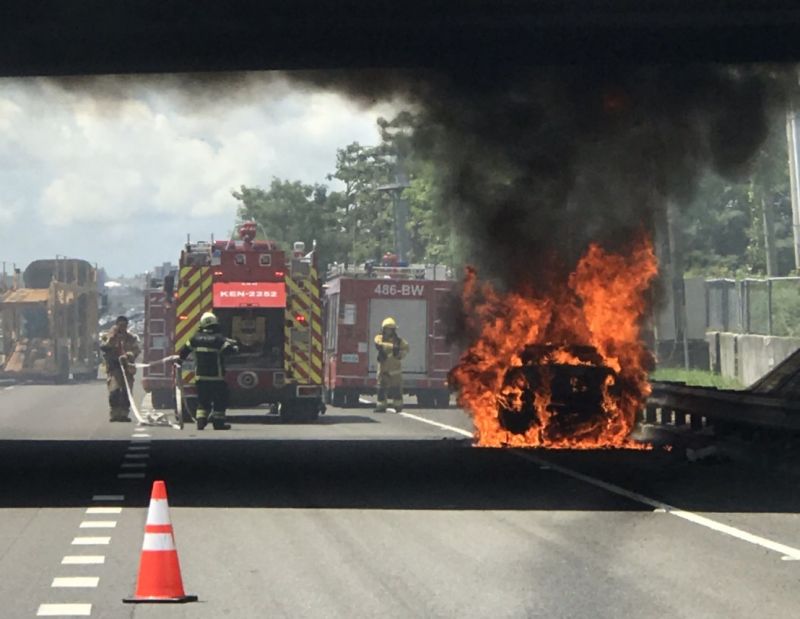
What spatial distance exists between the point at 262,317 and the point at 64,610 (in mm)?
20978

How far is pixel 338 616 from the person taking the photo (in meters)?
8.76

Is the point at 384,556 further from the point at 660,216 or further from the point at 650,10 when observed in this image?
the point at 660,216

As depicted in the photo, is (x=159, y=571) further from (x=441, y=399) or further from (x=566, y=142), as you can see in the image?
(x=441, y=399)

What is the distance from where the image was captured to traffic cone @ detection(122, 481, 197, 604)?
9.22 m

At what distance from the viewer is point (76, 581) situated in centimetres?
1002

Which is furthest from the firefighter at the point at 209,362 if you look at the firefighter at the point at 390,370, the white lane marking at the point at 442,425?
the firefighter at the point at 390,370

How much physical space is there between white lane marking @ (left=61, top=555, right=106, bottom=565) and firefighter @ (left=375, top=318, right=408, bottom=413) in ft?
73.2

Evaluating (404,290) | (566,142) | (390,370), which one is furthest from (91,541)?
(404,290)

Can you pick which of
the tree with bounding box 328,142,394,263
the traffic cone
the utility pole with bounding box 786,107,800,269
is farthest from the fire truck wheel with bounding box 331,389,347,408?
the tree with bounding box 328,142,394,263

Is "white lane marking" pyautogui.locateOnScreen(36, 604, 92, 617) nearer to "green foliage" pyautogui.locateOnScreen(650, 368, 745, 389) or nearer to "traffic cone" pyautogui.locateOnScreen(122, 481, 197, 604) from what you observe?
"traffic cone" pyautogui.locateOnScreen(122, 481, 197, 604)

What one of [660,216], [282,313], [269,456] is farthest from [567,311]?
[282,313]

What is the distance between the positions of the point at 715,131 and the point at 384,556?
12.5m

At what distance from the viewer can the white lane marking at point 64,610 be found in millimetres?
8820

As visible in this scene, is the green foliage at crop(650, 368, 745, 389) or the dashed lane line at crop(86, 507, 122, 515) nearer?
the dashed lane line at crop(86, 507, 122, 515)
